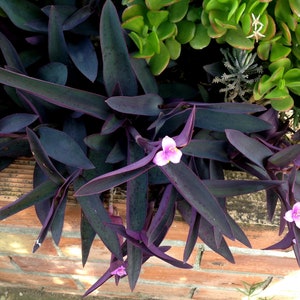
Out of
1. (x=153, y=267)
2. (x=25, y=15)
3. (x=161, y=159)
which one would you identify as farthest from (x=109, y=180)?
(x=153, y=267)

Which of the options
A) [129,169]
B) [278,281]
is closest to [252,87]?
[129,169]

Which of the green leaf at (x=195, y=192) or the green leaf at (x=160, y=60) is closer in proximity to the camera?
the green leaf at (x=195, y=192)

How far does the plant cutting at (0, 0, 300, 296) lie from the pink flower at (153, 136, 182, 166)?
8 cm

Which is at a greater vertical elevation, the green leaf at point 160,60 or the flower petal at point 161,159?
the green leaf at point 160,60

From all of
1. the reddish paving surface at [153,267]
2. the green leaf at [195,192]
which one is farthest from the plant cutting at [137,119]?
the reddish paving surface at [153,267]

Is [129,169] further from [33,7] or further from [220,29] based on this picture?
→ [33,7]

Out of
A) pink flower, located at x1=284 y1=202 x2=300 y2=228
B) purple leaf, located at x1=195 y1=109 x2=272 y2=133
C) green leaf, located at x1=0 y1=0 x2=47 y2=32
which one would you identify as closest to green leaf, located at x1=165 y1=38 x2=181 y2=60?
purple leaf, located at x1=195 y1=109 x2=272 y2=133

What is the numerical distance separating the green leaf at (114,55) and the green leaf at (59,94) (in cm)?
4

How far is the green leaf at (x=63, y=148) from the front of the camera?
84 cm

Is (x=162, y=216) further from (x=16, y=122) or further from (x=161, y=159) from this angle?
(x=16, y=122)

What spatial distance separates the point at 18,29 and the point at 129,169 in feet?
1.72

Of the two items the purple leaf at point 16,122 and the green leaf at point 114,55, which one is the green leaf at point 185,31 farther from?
the purple leaf at point 16,122

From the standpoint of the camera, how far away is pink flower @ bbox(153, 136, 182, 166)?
0.63 m

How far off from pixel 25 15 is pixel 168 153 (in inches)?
19.0
